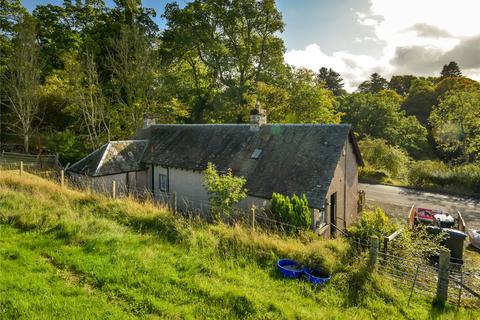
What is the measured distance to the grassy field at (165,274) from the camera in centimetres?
607

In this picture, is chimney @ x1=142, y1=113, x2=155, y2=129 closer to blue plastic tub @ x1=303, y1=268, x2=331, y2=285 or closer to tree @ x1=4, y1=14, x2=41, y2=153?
tree @ x1=4, y1=14, x2=41, y2=153

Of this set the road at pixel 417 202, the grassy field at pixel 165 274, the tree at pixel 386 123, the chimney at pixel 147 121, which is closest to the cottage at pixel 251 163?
the chimney at pixel 147 121

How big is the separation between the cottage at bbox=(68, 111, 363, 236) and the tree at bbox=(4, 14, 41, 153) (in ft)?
56.0

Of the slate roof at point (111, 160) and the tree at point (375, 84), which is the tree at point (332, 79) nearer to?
the tree at point (375, 84)

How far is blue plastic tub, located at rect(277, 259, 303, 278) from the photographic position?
7.80 meters

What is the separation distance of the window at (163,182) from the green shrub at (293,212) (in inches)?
393

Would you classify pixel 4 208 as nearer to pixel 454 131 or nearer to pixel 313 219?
pixel 313 219

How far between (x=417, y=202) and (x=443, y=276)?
67.0 ft

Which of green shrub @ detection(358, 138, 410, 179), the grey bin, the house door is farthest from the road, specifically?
the house door

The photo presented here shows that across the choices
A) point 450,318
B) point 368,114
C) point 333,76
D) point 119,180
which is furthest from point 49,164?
point 333,76

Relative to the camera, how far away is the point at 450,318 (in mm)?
6707

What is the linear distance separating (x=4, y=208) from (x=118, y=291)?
693cm

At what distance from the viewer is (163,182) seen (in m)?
21.1

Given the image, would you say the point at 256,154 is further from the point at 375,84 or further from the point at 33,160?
the point at 375,84
